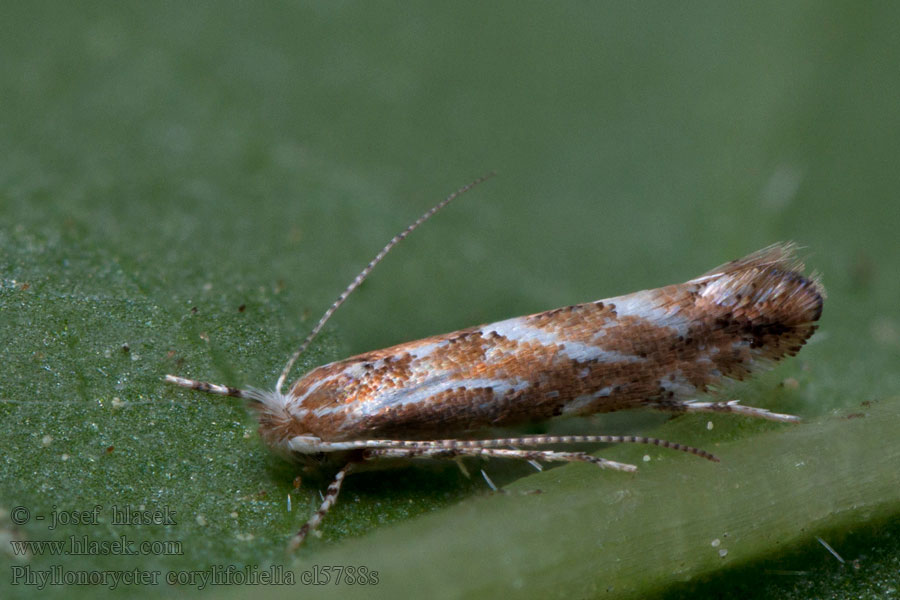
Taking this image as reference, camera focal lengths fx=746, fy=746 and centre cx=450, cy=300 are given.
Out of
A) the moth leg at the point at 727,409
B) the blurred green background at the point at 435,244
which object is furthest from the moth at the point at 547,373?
the blurred green background at the point at 435,244

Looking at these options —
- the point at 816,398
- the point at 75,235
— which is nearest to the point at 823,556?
the point at 816,398

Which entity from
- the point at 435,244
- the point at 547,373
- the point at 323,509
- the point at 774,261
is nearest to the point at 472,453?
the point at 547,373

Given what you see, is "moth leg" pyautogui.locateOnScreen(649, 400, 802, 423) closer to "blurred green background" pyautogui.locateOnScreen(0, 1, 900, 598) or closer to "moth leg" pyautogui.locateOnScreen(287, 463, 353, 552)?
"blurred green background" pyautogui.locateOnScreen(0, 1, 900, 598)

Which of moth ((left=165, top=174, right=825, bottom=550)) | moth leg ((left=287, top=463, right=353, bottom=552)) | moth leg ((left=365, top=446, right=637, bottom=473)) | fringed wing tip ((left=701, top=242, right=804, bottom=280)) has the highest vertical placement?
fringed wing tip ((left=701, top=242, right=804, bottom=280))

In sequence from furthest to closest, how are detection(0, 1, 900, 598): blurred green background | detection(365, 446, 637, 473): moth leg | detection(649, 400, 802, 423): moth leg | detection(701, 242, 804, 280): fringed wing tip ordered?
detection(701, 242, 804, 280): fringed wing tip, detection(649, 400, 802, 423): moth leg, detection(365, 446, 637, 473): moth leg, detection(0, 1, 900, 598): blurred green background

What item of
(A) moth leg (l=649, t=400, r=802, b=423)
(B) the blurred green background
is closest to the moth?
(A) moth leg (l=649, t=400, r=802, b=423)

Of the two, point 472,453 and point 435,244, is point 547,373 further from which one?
point 435,244

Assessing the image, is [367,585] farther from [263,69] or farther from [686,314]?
[263,69]
